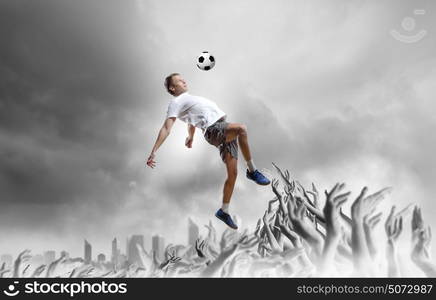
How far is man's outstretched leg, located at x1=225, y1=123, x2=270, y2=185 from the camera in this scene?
41.8ft

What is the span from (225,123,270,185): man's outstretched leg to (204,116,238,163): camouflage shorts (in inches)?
4.4

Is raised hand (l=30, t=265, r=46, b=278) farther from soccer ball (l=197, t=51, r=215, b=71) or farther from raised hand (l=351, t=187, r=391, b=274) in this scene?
raised hand (l=351, t=187, r=391, b=274)

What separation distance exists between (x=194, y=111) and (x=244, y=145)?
149cm

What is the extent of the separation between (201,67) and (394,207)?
5796 millimetres

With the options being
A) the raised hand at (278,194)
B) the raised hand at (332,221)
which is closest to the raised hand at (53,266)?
the raised hand at (278,194)

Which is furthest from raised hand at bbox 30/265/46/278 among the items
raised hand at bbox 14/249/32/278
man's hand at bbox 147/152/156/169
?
man's hand at bbox 147/152/156/169

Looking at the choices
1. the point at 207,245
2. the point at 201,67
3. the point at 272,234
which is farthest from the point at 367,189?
the point at 201,67

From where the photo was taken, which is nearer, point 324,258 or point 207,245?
point 324,258

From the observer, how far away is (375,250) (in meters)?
12.1

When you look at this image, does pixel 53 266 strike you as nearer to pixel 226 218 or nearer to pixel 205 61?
pixel 226 218

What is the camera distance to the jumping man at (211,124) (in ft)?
41.8

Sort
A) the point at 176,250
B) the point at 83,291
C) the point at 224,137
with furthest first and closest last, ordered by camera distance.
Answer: the point at 176,250 < the point at 224,137 < the point at 83,291

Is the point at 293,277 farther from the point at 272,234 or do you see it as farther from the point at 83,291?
the point at 83,291

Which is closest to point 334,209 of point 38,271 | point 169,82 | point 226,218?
point 226,218
